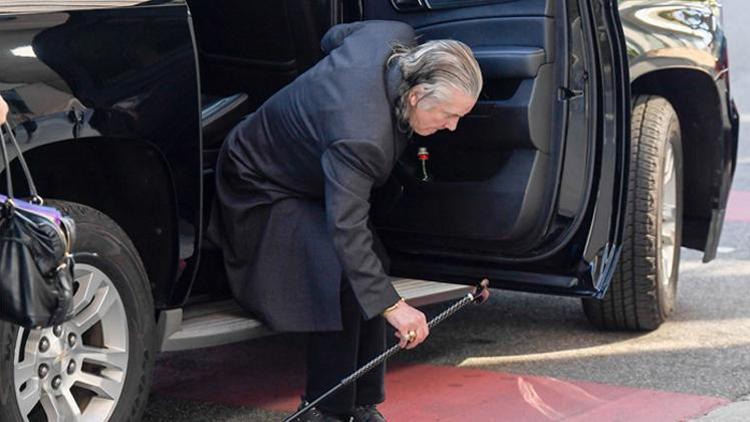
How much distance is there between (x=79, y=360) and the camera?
3650 millimetres

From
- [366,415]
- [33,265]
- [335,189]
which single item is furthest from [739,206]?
[33,265]

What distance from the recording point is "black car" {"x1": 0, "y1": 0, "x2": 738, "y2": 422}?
3580mm

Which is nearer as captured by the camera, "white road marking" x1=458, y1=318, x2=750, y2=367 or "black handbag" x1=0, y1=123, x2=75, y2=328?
"black handbag" x1=0, y1=123, x2=75, y2=328

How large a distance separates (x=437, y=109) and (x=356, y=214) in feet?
1.15

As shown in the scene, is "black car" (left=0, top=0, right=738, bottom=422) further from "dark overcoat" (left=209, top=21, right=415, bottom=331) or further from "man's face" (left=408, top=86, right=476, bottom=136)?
"man's face" (left=408, top=86, right=476, bottom=136)

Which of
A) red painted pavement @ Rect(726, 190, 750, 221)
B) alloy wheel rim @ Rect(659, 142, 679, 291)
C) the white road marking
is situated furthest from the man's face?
red painted pavement @ Rect(726, 190, 750, 221)

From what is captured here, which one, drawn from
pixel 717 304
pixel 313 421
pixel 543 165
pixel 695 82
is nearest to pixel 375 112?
pixel 543 165

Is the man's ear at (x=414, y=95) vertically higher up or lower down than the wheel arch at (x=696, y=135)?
higher up

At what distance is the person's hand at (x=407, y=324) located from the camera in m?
3.85

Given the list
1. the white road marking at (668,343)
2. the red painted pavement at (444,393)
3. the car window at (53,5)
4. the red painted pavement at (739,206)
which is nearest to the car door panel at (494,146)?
the red painted pavement at (444,393)

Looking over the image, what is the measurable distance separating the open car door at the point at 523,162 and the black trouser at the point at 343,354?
367mm

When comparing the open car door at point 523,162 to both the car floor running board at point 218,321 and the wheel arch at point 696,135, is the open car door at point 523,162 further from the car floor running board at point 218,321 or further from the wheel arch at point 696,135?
the wheel arch at point 696,135

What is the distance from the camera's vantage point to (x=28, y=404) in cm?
351

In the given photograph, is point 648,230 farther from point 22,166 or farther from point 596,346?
point 22,166
